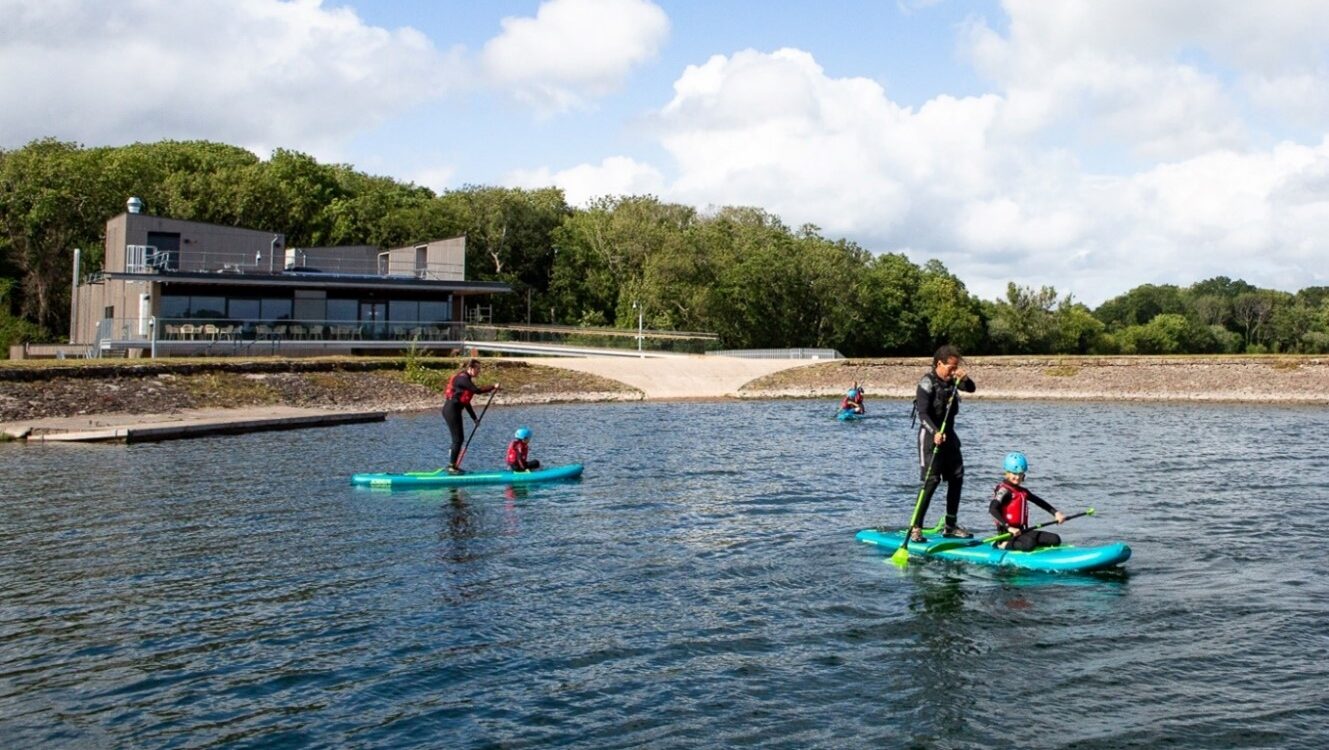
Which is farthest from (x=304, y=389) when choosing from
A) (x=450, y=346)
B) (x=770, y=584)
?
(x=770, y=584)

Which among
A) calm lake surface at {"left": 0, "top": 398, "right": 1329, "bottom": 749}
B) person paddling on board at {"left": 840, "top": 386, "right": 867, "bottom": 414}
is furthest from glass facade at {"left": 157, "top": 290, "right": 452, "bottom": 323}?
calm lake surface at {"left": 0, "top": 398, "right": 1329, "bottom": 749}

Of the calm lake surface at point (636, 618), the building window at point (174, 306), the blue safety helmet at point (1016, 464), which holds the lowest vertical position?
the calm lake surface at point (636, 618)

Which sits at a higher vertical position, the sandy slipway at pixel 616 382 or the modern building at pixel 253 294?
the modern building at pixel 253 294

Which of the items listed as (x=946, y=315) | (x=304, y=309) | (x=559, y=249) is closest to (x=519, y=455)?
(x=304, y=309)

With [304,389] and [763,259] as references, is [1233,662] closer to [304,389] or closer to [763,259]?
[304,389]

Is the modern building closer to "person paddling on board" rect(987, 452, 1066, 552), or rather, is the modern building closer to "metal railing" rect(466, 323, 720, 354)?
"metal railing" rect(466, 323, 720, 354)

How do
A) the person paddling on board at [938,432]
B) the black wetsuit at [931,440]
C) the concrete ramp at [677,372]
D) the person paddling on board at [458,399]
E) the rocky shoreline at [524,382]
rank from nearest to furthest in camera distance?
the person paddling on board at [938,432] < the black wetsuit at [931,440] < the person paddling on board at [458,399] < the rocky shoreline at [524,382] < the concrete ramp at [677,372]

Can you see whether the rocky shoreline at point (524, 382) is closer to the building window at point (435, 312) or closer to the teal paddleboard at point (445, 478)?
the building window at point (435, 312)

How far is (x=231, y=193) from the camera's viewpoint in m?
88.4

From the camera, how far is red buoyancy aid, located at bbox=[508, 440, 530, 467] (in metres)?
27.1

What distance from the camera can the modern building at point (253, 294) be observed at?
209ft

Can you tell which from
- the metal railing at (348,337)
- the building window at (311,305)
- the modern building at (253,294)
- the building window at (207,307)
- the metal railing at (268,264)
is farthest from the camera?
the building window at (311,305)

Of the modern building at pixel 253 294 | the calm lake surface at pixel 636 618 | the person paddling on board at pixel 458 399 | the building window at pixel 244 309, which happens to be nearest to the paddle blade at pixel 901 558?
the calm lake surface at pixel 636 618

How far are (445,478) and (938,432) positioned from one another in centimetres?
1242
